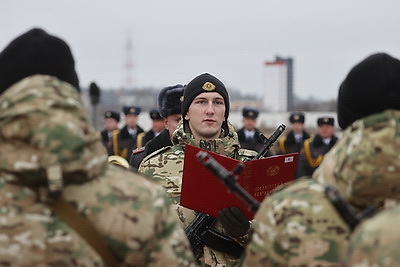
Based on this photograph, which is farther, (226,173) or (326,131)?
(326,131)

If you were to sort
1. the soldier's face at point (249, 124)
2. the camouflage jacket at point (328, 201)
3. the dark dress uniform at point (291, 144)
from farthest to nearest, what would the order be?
the dark dress uniform at point (291, 144) < the soldier's face at point (249, 124) < the camouflage jacket at point (328, 201)

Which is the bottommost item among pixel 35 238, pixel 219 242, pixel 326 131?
Result: pixel 326 131

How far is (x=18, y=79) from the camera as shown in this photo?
2.76 metres

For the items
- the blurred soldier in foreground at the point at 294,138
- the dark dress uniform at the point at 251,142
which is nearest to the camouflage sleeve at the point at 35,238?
the dark dress uniform at the point at 251,142

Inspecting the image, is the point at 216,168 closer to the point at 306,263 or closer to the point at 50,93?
the point at 306,263

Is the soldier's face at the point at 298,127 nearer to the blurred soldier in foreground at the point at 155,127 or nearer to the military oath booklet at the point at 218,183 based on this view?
the blurred soldier in foreground at the point at 155,127

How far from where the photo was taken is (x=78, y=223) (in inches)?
98.6

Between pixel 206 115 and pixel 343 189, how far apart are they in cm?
269

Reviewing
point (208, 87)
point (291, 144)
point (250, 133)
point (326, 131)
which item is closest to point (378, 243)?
point (208, 87)

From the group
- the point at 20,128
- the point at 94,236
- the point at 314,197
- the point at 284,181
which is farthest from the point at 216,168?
the point at 284,181

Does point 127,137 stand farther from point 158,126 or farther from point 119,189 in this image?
point 119,189

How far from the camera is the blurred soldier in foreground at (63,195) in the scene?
2455mm

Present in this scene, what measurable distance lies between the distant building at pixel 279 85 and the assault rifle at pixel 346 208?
5628 centimetres

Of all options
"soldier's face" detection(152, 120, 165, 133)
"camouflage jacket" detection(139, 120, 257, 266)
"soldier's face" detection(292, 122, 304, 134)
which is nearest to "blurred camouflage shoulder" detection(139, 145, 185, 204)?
"camouflage jacket" detection(139, 120, 257, 266)
